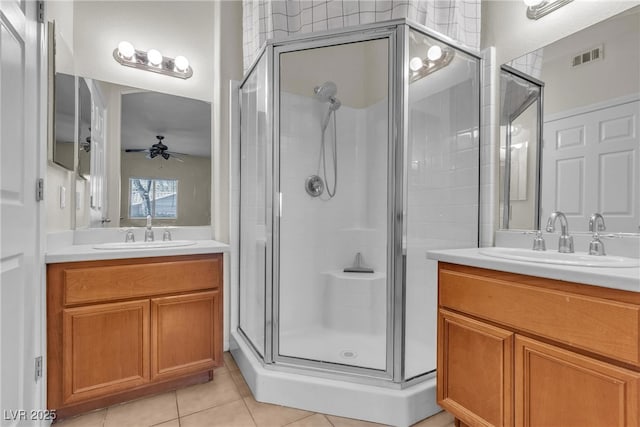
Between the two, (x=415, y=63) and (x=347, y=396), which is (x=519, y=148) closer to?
(x=415, y=63)

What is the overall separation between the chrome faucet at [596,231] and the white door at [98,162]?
261 cm

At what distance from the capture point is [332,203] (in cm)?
273

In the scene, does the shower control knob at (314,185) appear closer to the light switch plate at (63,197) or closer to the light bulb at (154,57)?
the light bulb at (154,57)

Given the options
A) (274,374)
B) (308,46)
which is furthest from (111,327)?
(308,46)

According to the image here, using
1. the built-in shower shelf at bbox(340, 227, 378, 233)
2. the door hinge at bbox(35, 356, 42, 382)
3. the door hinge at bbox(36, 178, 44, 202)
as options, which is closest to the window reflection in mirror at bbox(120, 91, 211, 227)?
the door hinge at bbox(36, 178, 44, 202)

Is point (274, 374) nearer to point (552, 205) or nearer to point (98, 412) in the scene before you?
point (98, 412)

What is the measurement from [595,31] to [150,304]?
98.8 inches

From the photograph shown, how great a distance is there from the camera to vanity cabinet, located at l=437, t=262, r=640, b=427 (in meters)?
0.97

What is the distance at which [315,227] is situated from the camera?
2.67m

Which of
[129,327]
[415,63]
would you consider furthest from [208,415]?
[415,63]

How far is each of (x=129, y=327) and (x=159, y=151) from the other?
3.83 ft

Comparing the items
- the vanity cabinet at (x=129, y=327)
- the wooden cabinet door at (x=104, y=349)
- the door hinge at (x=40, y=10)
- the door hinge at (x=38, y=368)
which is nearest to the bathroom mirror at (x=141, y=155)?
the door hinge at (x=40, y=10)

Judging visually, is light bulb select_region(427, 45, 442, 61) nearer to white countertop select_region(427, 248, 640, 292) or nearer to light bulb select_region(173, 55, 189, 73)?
white countertop select_region(427, 248, 640, 292)

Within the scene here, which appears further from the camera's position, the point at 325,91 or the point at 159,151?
the point at 325,91
